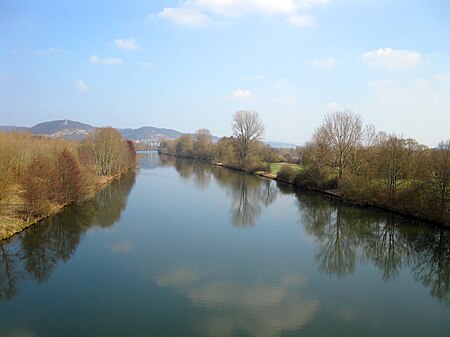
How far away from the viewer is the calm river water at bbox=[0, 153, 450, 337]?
338 inches

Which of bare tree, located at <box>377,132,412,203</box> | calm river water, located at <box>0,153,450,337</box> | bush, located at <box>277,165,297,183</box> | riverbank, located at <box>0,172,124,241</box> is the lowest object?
calm river water, located at <box>0,153,450,337</box>

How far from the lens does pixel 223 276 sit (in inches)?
458

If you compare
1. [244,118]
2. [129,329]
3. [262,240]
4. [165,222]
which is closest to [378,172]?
[262,240]

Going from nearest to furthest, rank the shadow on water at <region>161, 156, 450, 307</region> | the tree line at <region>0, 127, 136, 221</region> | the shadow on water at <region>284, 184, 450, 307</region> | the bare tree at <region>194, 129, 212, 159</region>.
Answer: the shadow on water at <region>284, 184, 450, 307</region>, the shadow on water at <region>161, 156, 450, 307</region>, the tree line at <region>0, 127, 136, 221</region>, the bare tree at <region>194, 129, 212, 159</region>

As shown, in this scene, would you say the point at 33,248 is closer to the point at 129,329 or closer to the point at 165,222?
the point at 165,222

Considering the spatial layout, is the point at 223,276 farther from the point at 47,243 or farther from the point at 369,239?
the point at 369,239

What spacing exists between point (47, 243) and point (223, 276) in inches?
343

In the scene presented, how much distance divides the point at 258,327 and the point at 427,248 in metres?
11.4

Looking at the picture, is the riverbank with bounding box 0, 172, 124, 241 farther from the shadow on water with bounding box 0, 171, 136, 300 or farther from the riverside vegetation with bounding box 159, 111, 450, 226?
the riverside vegetation with bounding box 159, 111, 450, 226

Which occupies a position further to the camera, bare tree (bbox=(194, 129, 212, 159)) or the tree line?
bare tree (bbox=(194, 129, 212, 159))

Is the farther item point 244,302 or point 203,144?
point 203,144

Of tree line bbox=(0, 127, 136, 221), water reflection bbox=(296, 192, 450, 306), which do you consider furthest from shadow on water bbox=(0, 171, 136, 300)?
water reflection bbox=(296, 192, 450, 306)

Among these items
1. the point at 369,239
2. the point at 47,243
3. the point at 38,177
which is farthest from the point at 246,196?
the point at 47,243

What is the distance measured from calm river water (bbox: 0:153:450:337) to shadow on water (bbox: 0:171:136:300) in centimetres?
7
